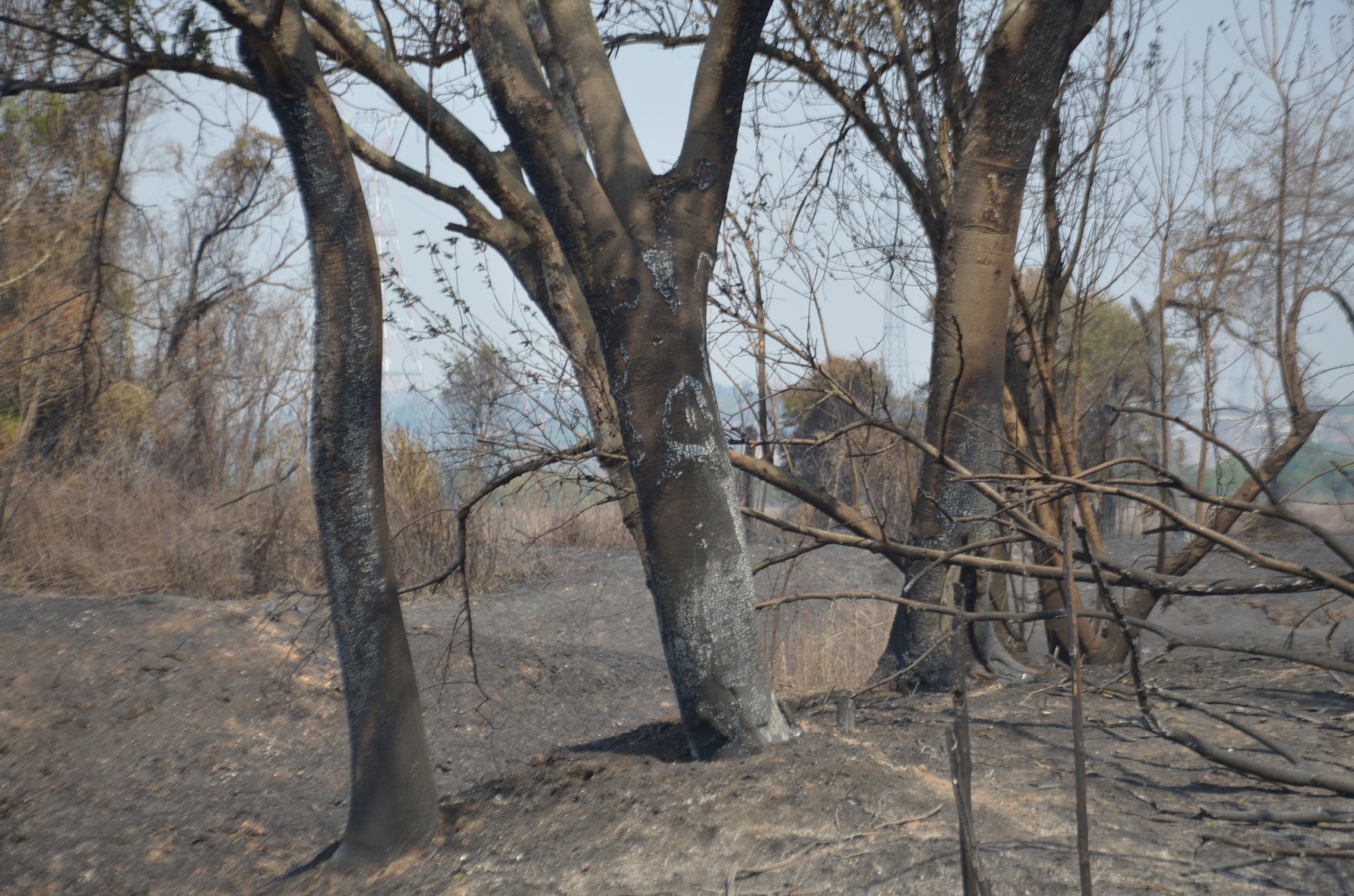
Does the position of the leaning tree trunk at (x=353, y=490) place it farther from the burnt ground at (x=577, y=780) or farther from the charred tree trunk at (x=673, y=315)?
the charred tree trunk at (x=673, y=315)

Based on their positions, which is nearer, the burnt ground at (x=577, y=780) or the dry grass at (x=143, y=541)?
the burnt ground at (x=577, y=780)

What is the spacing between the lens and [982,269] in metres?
4.28

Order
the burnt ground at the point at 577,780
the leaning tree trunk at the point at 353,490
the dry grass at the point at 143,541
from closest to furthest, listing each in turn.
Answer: the burnt ground at the point at 577,780
the leaning tree trunk at the point at 353,490
the dry grass at the point at 143,541

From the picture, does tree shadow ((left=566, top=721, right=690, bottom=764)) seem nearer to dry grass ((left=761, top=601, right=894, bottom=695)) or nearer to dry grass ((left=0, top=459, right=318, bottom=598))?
dry grass ((left=761, top=601, right=894, bottom=695))

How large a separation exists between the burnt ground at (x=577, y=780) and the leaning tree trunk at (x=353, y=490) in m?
0.15

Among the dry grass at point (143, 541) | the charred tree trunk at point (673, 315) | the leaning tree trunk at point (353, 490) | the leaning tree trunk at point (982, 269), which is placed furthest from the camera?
the dry grass at point (143, 541)

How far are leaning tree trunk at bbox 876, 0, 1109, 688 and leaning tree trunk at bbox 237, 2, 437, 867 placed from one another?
2.09 m

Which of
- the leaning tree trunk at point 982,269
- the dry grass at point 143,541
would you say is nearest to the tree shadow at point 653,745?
the leaning tree trunk at point 982,269

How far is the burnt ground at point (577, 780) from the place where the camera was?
2549mm

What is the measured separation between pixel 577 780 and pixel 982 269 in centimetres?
259

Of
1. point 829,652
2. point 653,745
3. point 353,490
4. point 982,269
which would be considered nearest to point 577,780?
point 653,745

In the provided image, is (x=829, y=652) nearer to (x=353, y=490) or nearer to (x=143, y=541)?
(x=353, y=490)

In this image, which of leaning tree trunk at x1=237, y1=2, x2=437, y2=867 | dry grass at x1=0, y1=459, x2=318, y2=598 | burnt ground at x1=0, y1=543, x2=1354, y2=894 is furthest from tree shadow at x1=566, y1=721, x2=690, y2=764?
dry grass at x1=0, y1=459, x2=318, y2=598

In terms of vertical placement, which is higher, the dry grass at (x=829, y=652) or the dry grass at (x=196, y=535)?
the dry grass at (x=196, y=535)
